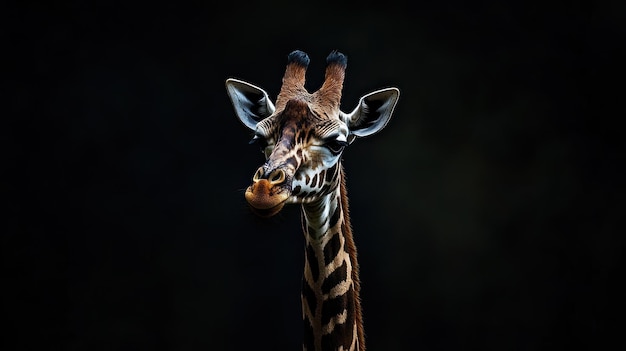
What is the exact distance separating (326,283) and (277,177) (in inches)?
25.6

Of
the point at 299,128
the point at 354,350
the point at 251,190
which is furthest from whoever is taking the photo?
the point at 354,350

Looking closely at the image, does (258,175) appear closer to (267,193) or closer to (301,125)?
(267,193)

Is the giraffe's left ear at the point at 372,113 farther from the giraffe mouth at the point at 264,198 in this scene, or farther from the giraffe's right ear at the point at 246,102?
the giraffe mouth at the point at 264,198

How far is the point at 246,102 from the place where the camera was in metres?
3.64

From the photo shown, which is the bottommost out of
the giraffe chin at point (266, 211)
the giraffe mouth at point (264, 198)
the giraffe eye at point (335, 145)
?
the giraffe chin at point (266, 211)

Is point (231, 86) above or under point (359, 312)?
above

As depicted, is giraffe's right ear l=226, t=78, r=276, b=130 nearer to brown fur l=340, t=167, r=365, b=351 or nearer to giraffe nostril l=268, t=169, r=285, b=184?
brown fur l=340, t=167, r=365, b=351

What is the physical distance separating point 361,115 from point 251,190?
0.85 meters

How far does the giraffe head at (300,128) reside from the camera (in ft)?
9.61

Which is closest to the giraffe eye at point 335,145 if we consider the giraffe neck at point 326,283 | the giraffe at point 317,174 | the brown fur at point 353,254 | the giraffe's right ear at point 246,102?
the giraffe at point 317,174

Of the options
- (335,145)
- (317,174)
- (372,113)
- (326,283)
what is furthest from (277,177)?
(372,113)

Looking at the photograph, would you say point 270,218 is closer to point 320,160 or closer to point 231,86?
point 320,160

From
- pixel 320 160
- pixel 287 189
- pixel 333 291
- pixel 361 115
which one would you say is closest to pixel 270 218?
pixel 287 189

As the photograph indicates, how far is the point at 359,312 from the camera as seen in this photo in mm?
3654
